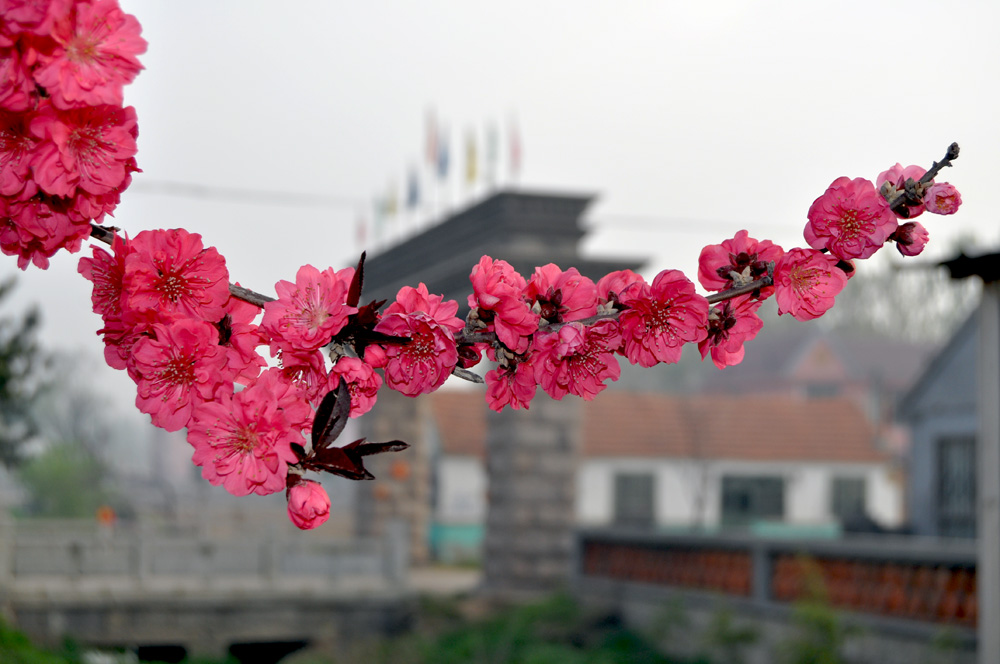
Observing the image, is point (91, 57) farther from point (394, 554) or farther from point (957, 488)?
point (957, 488)

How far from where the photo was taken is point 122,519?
1291 inches

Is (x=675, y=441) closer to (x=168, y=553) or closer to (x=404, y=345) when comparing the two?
(x=168, y=553)

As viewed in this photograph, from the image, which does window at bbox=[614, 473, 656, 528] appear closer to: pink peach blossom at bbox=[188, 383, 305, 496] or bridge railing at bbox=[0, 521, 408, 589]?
bridge railing at bbox=[0, 521, 408, 589]

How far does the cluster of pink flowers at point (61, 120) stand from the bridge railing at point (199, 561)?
52.4 ft

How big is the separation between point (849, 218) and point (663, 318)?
1.21ft

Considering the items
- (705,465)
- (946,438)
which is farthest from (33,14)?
(705,465)

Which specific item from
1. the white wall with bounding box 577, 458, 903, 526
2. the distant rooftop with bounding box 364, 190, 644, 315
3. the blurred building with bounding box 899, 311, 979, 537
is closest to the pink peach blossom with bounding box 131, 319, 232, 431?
the distant rooftop with bounding box 364, 190, 644, 315

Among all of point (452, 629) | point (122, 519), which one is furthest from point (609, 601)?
point (122, 519)

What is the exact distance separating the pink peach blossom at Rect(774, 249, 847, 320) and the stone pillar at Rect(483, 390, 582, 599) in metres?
14.9

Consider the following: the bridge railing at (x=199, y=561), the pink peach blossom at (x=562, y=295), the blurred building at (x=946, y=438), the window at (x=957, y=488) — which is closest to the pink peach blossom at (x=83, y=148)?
the pink peach blossom at (x=562, y=295)

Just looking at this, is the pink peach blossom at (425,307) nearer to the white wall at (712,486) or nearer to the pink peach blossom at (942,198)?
the pink peach blossom at (942,198)

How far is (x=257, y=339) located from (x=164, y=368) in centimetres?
16

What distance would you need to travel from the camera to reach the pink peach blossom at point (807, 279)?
77.4 inches

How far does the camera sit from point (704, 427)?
33.7 meters
